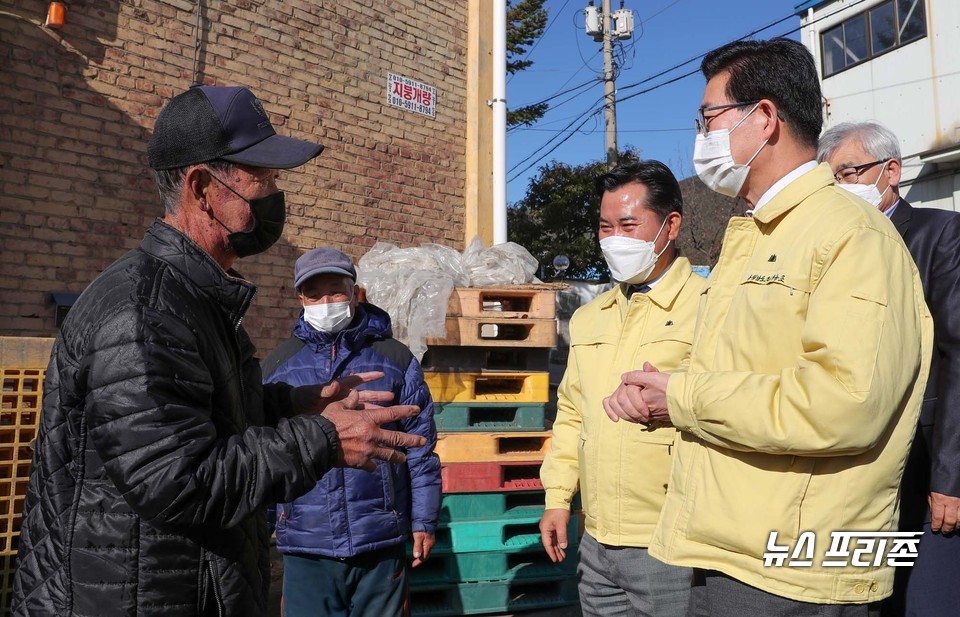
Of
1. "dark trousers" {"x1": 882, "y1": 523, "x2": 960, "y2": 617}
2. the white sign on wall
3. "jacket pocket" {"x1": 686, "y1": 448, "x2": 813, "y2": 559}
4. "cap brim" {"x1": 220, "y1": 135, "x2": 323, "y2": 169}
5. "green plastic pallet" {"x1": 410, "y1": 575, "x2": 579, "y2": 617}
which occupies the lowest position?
"green plastic pallet" {"x1": 410, "y1": 575, "x2": 579, "y2": 617}

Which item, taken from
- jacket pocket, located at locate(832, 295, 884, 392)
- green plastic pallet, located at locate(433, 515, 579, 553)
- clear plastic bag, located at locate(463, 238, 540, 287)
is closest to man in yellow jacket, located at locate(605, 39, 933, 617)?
jacket pocket, located at locate(832, 295, 884, 392)

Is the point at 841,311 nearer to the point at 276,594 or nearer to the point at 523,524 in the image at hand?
the point at 523,524

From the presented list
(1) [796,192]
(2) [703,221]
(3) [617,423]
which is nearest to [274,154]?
(1) [796,192]

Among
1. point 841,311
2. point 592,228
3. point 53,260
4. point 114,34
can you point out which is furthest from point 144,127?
point 592,228

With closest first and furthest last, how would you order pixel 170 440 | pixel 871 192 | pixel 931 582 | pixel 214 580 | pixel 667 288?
pixel 170 440
pixel 214 580
pixel 931 582
pixel 667 288
pixel 871 192

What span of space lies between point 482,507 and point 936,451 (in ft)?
8.80

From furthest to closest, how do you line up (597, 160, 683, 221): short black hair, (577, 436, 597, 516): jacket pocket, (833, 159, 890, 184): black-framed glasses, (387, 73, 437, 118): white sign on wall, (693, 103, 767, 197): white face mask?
(387, 73, 437, 118): white sign on wall → (833, 159, 890, 184): black-framed glasses → (597, 160, 683, 221): short black hair → (577, 436, 597, 516): jacket pocket → (693, 103, 767, 197): white face mask

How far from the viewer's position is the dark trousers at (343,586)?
3256mm

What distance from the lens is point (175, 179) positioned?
188 cm

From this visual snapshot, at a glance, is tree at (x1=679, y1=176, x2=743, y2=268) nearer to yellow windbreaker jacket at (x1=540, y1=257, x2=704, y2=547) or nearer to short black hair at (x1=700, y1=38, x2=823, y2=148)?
yellow windbreaker jacket at (x1=540, y1=257, x2=704, y2=547)

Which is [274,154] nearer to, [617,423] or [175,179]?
[175,179]

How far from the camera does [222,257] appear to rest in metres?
1.97

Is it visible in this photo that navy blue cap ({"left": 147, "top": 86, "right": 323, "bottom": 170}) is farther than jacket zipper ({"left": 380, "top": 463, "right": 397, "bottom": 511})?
No

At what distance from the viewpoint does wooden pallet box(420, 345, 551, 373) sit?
187 inches
